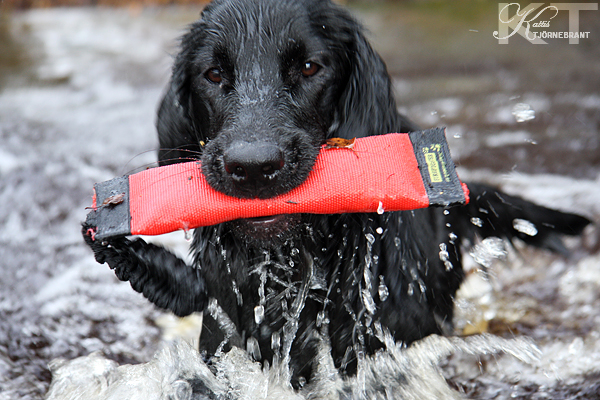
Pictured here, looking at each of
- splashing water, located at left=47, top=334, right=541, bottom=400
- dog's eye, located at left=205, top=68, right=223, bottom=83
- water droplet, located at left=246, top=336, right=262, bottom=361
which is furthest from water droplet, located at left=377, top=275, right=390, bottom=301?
dog's eye, located at left=205, top=68, right=223, bottom=83

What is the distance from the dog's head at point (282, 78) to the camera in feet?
7.42

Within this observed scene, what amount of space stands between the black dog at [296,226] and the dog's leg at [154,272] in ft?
0.03

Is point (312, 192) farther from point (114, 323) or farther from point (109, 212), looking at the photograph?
point (114, 323)

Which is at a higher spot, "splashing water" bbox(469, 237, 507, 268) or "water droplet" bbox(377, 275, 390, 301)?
"water droplet" bbox(377, 275, 390, 301)

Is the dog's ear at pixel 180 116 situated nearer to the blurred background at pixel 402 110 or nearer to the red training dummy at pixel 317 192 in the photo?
the blurred background at pixel 402 110

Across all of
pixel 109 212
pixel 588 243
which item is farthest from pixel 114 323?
pixel 588 243

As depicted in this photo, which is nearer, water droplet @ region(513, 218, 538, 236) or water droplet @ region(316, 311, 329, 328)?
water droplet @ region(316, 311, 329, 328)

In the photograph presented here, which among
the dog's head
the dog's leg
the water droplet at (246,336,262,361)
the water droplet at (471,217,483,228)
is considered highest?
the dog's head

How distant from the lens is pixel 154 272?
6.84 ft

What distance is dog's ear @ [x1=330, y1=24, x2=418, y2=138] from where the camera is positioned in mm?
2469

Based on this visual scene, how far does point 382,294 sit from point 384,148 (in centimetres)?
69

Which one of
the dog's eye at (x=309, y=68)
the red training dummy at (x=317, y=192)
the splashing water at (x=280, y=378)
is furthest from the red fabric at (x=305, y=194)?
the splashing water at (x=280, y=378)

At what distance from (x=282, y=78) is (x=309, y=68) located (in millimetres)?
132

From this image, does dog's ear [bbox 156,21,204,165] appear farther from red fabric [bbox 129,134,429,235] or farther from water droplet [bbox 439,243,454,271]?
water droplet [bbox 439,243,454,271]
